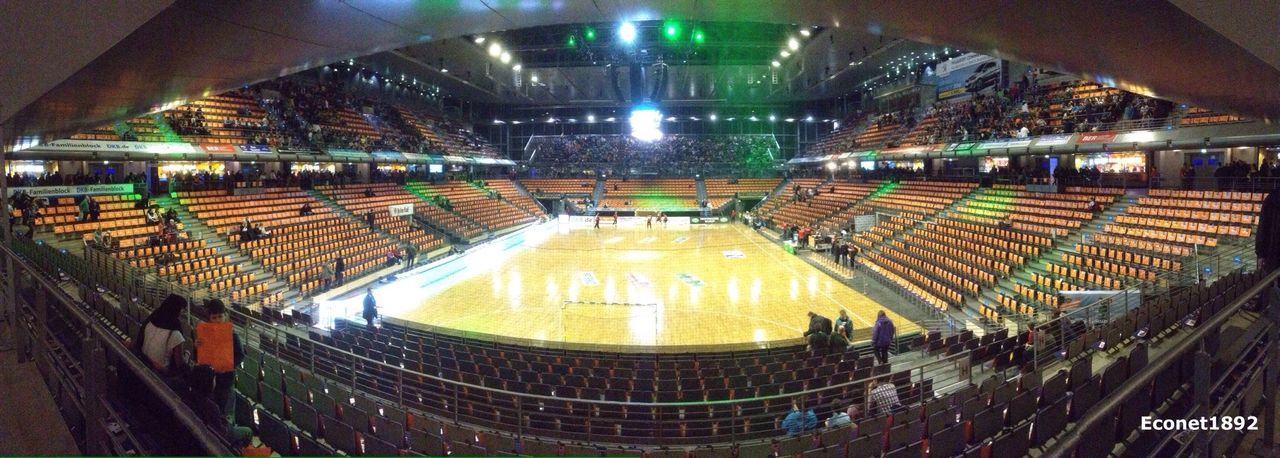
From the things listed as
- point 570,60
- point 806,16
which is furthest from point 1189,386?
point 570,60

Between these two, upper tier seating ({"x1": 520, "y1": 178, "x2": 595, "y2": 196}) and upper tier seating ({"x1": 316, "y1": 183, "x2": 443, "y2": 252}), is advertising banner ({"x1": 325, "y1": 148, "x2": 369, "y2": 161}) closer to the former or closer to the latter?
upper tier seating ({"x1": 316, "y1": 183, "x2": 443, "y2": 252})

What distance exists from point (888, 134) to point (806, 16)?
34.3 metres

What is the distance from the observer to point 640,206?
4128 centimetres

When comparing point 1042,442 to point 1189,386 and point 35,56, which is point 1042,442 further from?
point 35,56

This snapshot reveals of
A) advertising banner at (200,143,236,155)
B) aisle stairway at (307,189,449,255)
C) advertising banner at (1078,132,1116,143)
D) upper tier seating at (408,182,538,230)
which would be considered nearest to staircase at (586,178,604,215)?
upper tier seating at (408,182,538,230)

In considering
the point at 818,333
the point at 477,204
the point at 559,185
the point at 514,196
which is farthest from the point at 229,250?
the point at 559,185

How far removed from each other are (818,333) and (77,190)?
20.4m

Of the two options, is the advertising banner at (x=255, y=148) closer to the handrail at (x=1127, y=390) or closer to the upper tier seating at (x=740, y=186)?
the handrail at (x=1127, y=390)

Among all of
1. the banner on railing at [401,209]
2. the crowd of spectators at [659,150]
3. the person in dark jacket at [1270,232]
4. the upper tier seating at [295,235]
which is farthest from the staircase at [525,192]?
the person in dark jacket at [1270,232]

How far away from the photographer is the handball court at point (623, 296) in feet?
41.8

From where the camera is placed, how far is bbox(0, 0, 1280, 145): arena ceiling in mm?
2848

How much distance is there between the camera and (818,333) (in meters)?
9.81

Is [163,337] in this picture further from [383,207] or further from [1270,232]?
[383,207]

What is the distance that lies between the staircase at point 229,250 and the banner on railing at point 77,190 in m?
0.84
